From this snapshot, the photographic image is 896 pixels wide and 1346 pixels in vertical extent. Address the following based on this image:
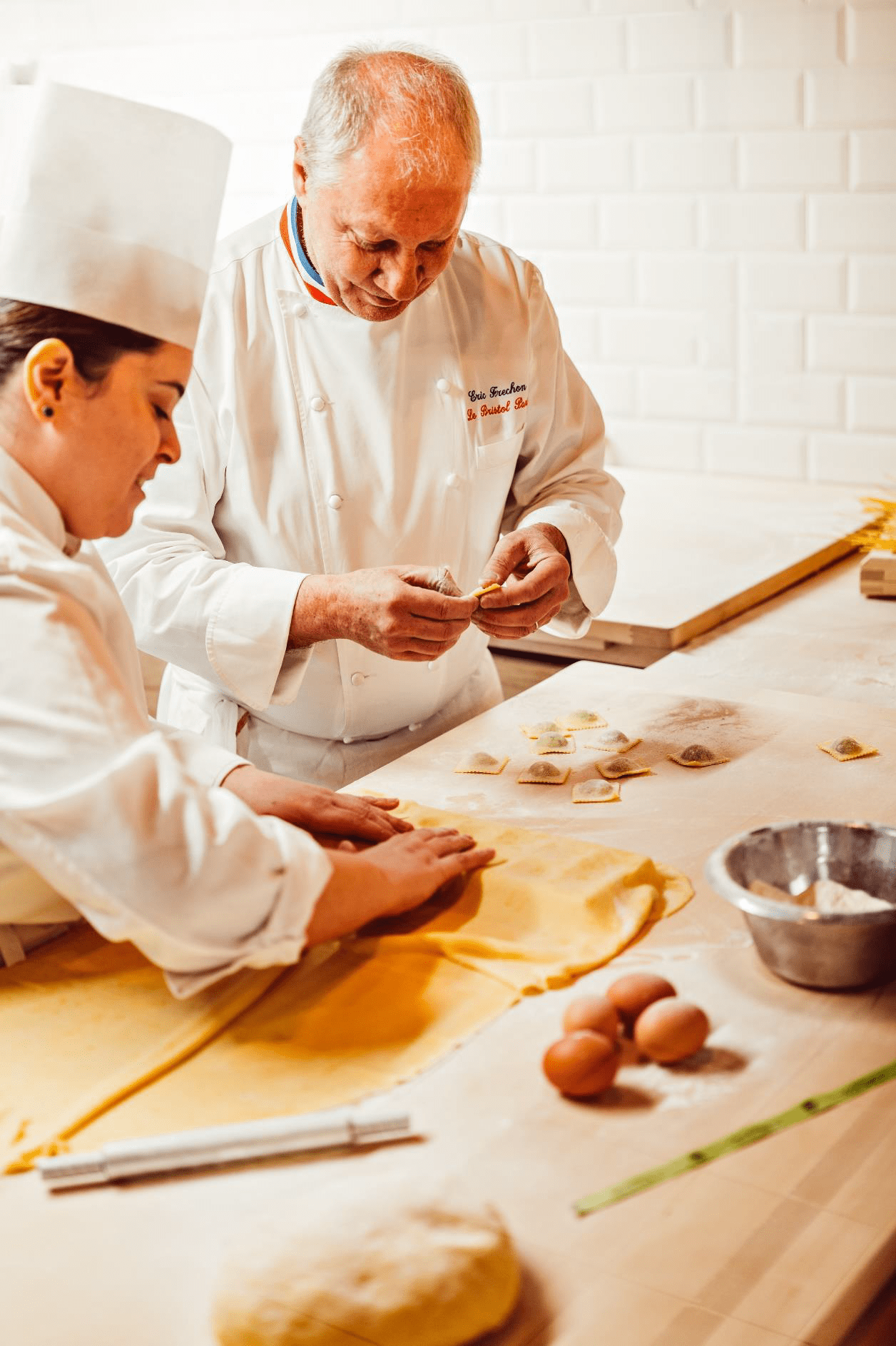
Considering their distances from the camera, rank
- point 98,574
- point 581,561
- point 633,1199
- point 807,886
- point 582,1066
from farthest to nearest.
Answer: point 581,561
point 807,886
point 98,574
point 582,1066
point 633,1199

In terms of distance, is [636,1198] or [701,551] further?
[701,551]

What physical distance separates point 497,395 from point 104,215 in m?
1.07

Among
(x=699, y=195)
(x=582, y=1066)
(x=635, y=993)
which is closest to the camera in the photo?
(x=582, y=1066)

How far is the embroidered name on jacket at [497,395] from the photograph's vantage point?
7.38 feet

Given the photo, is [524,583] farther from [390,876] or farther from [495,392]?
[390,876]

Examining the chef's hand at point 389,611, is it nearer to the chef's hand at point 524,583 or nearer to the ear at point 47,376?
the chef's hand at point 524,583

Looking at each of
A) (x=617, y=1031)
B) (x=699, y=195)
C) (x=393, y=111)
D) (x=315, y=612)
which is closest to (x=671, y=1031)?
(x=617, y=1031)

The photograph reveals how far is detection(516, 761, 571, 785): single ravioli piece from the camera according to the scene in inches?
74.8

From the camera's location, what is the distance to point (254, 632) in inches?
76.8

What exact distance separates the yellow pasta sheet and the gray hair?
38.4 inches

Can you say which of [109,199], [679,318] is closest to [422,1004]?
[109,199]

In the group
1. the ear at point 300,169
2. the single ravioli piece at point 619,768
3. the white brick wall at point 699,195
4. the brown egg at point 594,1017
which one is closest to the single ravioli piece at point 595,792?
the single ravioli piece at point 619,768

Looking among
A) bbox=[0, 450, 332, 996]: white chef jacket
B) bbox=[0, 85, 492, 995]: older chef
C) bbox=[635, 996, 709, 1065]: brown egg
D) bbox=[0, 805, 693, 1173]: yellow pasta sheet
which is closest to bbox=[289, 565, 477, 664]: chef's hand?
bbox=[0, 805, 693, 1173]: yellow pasta sheet

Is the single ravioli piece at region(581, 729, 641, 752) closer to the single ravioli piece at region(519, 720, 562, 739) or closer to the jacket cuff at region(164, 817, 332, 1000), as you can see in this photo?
the single ravioli piece at region(519, 720, 562, 739)
